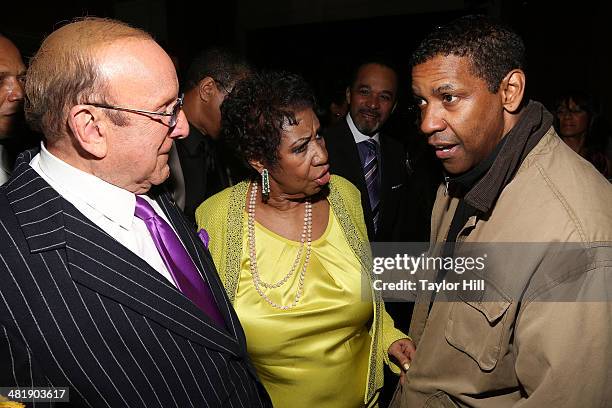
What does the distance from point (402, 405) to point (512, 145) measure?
983mm

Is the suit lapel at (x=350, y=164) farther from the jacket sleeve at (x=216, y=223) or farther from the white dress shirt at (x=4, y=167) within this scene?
the white dress shirt at (x=4, y=167)

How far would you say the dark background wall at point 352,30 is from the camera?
6.76 m

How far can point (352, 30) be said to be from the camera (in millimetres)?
7922

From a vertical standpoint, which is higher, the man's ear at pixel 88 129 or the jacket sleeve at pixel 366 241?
the man's ear at pixel 88 129

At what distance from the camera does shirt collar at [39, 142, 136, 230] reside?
1202 mm

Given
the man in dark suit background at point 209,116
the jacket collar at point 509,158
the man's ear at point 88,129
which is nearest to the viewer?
the man's ear at point 88,129

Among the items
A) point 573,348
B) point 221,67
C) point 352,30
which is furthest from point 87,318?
point 352,30

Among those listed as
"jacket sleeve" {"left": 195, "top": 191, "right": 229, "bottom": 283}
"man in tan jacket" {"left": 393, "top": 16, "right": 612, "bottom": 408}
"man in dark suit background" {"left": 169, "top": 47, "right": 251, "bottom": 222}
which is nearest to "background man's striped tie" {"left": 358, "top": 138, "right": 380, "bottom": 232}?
"man in dark suit background" {"left": 169, "top": 47, "right": 251, "bottom": 222}

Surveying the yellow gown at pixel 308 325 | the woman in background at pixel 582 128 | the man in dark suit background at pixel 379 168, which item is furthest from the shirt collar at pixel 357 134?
Answer: the woman in background at pixel 582 128

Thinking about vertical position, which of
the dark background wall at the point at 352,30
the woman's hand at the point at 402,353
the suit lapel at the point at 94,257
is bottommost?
the woman's hand at the point at 402,353

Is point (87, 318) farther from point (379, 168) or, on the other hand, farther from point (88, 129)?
point (379, 168)

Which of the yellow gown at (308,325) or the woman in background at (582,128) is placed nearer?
the yellow gown at (308,325)

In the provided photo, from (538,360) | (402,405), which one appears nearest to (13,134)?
(402,405)

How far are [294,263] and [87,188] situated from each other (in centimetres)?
89
